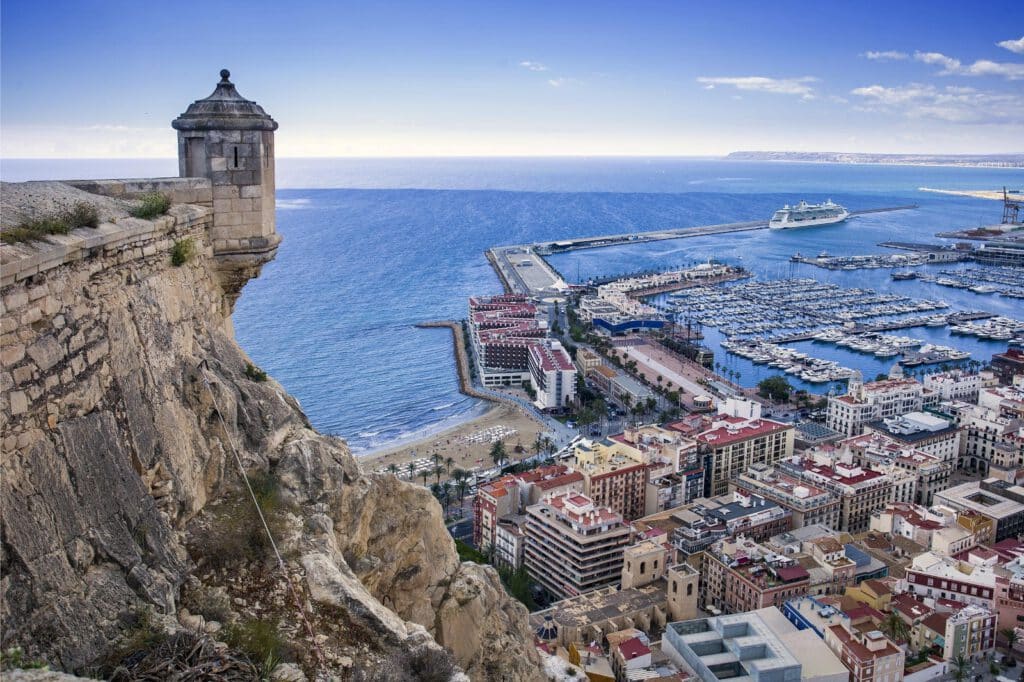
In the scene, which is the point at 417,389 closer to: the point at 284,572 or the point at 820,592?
the point at 820,592

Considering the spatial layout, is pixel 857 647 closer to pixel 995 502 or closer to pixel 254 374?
pixel 995 502

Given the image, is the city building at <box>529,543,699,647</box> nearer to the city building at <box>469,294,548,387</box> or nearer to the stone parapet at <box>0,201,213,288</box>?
the stone parapet at <box>0,201,213,288</box>

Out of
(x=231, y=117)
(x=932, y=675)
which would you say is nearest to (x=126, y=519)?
(x=231, y=117)

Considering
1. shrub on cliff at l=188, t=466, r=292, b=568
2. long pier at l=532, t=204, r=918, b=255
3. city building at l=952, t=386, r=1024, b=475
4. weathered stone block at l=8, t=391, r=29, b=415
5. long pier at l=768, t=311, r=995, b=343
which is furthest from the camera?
long pier at l=532, t=204, r=918, b=255

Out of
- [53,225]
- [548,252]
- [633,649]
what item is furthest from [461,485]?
[548,252]

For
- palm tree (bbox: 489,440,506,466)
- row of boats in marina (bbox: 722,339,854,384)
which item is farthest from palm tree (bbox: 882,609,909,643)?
row of boats in marina (bbox: 722,339,854,384)

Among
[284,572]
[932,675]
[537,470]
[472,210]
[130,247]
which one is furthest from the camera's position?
[472,210]
